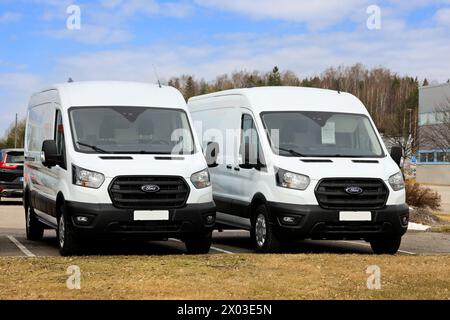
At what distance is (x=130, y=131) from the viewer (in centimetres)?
1145

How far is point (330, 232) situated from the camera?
445 inches

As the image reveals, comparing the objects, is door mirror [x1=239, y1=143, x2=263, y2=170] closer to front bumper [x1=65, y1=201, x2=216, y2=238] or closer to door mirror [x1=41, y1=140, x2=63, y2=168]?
front bumper [x1=65, y1=201, x2=216, y2=238]

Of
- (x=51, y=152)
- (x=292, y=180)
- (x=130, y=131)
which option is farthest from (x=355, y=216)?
(x=51, y=152)

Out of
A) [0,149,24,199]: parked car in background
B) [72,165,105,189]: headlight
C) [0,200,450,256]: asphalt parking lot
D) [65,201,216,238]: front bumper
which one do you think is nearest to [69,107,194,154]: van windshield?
[72,165,105,189]: headlight

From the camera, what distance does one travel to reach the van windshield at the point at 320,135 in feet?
38.9

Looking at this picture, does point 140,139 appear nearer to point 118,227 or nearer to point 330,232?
point 118,227

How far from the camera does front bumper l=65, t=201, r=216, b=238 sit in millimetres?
10555

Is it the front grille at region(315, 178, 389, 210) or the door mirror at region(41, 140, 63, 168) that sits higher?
the door mirror at region(41, 140, 63, 168)

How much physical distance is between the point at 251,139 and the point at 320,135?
107 centimetres

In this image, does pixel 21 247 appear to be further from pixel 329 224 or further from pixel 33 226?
pixel 329 224

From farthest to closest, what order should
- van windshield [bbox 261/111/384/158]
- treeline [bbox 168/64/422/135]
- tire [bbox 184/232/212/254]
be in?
treeline [bbox 168/64/422/135]
van windshield [bbox 261/111/384/158]
tire [bbox 184/232/212/254]

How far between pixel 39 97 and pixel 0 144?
365ft

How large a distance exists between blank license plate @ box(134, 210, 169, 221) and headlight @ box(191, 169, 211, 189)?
0.61m

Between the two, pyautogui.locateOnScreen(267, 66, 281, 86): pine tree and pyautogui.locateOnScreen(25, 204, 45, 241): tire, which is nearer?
pyautogui.locateOnScreen(25, 204, 45, 241): tire
